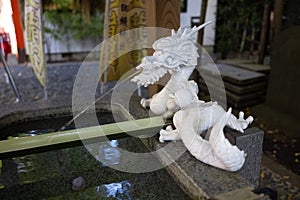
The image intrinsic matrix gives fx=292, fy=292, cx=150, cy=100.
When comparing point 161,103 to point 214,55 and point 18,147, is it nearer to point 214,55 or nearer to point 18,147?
point 18,147

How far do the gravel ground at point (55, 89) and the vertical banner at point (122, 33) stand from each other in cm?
63

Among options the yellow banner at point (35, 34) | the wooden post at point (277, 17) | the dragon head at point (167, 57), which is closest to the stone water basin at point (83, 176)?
the dragon head at point (167, 57)

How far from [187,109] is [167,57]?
30 centimetres

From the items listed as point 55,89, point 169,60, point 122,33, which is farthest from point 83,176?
point 55,89

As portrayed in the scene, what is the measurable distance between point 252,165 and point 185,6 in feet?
26.6

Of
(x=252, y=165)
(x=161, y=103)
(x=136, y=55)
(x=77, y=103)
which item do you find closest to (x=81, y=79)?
(x=136, y=55)

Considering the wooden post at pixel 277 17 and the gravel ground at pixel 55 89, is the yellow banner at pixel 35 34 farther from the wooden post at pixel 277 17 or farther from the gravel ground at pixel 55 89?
the wooden post at pixel 277 17

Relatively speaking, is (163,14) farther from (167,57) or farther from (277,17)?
(277,17)

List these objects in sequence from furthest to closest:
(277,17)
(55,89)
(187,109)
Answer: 1. (55,89)
2. (277,17)
3. (187,109)

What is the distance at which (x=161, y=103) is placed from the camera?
69.5 inches

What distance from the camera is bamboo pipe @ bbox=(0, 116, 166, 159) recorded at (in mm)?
1471

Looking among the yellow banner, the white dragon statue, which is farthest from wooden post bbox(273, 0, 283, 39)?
the white dragon statue

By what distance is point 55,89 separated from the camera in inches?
217

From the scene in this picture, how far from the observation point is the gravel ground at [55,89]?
A: 2.60m
